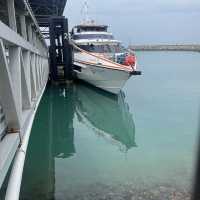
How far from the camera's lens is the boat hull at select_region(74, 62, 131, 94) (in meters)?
19.2

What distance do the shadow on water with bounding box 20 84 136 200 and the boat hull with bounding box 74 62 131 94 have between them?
0.54 metres

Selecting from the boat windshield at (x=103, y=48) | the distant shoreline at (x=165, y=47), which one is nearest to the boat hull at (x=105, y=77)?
the boat windshield at (x=103, y=48)

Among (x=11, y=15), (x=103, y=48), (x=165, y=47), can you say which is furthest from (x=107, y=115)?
(x=165, y=47)

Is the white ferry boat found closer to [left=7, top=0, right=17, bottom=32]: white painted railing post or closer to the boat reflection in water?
the boat reflection in water

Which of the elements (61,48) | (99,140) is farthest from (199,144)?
(61,48)

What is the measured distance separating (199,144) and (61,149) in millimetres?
9344

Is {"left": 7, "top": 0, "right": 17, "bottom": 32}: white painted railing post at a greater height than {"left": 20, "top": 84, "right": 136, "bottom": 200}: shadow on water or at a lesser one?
greater

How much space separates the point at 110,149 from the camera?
10.0 metres

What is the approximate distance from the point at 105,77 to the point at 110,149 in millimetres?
10424

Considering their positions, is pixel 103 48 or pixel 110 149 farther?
pixel 103 48

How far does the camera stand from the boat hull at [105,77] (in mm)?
19219

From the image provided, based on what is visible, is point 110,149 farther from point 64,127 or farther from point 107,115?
point 107,115

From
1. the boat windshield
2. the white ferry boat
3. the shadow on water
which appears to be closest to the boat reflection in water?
the shadow on water

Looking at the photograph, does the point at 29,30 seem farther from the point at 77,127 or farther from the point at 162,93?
the point at 162,93
